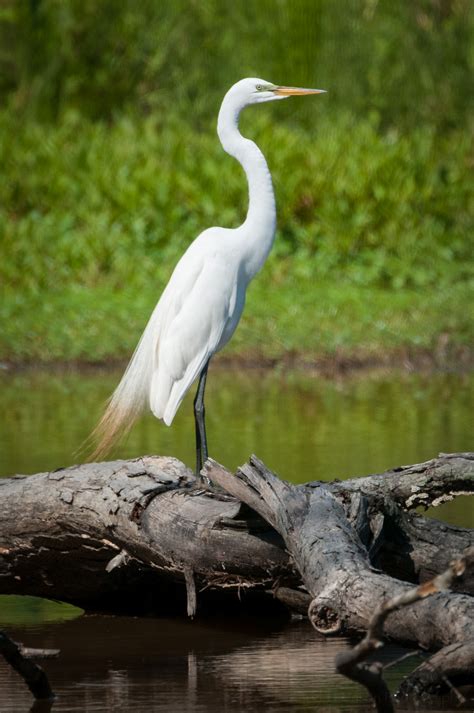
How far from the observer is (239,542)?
483 centimetres

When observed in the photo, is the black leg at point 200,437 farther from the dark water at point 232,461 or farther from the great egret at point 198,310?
the dark water at point 232,461

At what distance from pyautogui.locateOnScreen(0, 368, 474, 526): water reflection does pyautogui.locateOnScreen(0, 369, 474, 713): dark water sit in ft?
0.04

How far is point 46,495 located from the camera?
5391mm

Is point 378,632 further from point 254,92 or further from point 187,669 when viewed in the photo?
point 254,92

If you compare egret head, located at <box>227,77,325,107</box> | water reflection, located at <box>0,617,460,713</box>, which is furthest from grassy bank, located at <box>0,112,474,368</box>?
water reflection, located at <box>0,617,460,713</box>

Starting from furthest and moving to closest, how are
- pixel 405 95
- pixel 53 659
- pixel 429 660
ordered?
1. pixel 405 95
2. pixel 53 659
3. pixel 429 660

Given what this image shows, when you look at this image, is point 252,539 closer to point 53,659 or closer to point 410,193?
point 53,659

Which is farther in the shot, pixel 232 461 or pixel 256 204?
pixel 232 461

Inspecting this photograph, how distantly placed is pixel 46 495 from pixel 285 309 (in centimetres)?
715

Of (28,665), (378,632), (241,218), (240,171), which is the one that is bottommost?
(28,665)

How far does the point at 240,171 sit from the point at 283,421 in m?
5.94

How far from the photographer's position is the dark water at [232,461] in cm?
445

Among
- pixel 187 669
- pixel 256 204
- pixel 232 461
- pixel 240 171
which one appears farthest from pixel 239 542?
pixel 240 171

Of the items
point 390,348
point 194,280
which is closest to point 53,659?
point 194,280
